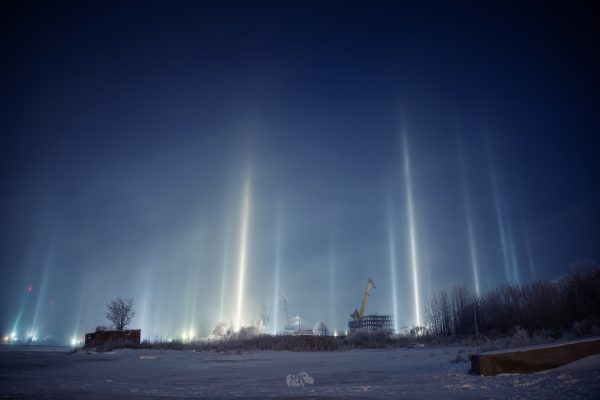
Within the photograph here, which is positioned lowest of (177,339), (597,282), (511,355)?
(177,339)

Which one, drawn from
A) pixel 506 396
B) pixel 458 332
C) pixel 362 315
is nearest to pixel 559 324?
pixel 458 332

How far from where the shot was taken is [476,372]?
18.0 ft

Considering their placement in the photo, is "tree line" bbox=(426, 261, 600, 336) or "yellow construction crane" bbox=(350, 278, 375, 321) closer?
"tree line" bbox=(426, 261, 600, 336)

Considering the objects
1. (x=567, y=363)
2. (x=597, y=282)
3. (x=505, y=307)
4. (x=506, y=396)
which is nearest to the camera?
(x=506, y=396)

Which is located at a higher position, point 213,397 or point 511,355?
point 511,355

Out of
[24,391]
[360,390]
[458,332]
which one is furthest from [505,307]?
[24,391]

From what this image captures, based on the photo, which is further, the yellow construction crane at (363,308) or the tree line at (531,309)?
the yellow construction crane at (363,308)

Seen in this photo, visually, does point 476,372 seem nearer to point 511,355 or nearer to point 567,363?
point 511,355

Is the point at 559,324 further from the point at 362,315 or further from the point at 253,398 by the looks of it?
the point at 362,315

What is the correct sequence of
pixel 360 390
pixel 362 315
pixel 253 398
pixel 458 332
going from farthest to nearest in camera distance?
pixel 362 315, pixel 458 332, pixel 360 390, pixel 253 398

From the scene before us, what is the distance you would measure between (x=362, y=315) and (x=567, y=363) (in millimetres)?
139532

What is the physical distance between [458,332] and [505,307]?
510 cm

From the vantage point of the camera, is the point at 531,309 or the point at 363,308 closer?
the point at 531,309

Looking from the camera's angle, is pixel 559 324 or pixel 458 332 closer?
pixel 559 324
